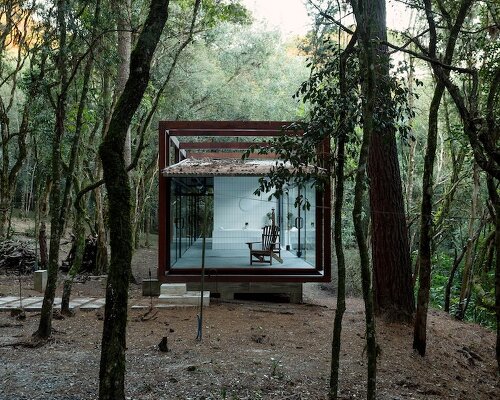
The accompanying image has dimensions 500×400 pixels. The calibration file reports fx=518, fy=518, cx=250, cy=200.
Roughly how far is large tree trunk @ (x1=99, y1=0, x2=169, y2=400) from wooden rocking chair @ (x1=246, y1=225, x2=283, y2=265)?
23.5 feet

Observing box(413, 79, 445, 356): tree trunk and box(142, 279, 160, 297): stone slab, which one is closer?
box(413, 79, 445, 356): tree trunk

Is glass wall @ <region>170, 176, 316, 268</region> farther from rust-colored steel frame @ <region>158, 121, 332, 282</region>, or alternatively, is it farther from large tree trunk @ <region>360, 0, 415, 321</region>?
large tree trunk @ <region>360, 0, 415, 321</region>

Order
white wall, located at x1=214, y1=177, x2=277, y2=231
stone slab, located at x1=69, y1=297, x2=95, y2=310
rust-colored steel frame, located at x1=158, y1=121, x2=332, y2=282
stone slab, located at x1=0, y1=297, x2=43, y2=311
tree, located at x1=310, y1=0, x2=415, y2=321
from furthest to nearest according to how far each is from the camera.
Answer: white wall, located at x1=214, y1=177, x2=277, y2=231, rust-colored steel frame, located at x1=158, y1=121, x2=332, y2=282, stone slab, located at x1=69, y1=297, x2=95, y2=310, stone slab, located at x1=0, y1=297, x2=43, y2=311, tree, located at x1=310, y1=0, x2=415, y2=321

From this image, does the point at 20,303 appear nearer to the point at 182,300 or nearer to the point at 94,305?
the point at 94,305

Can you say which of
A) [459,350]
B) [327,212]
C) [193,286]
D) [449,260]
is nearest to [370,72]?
[459,350]

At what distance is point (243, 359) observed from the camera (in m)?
5.73

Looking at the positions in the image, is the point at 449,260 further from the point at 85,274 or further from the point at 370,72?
the point at 370,72

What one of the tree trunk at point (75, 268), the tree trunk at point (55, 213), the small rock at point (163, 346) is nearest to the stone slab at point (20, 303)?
the tree trunk at point (75, 268)

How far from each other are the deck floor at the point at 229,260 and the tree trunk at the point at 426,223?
3.79 m

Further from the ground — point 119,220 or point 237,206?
point 237,206

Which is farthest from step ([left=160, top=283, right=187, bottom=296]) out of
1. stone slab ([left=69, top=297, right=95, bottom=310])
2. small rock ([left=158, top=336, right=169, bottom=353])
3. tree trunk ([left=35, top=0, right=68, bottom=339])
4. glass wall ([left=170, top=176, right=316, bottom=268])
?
small rock ([left=158, top=336, right=169, bottom=353])

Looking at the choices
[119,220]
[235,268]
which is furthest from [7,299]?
[119,220]

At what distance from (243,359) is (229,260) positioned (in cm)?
587

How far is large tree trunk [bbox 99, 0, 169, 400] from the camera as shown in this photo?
3426mm
